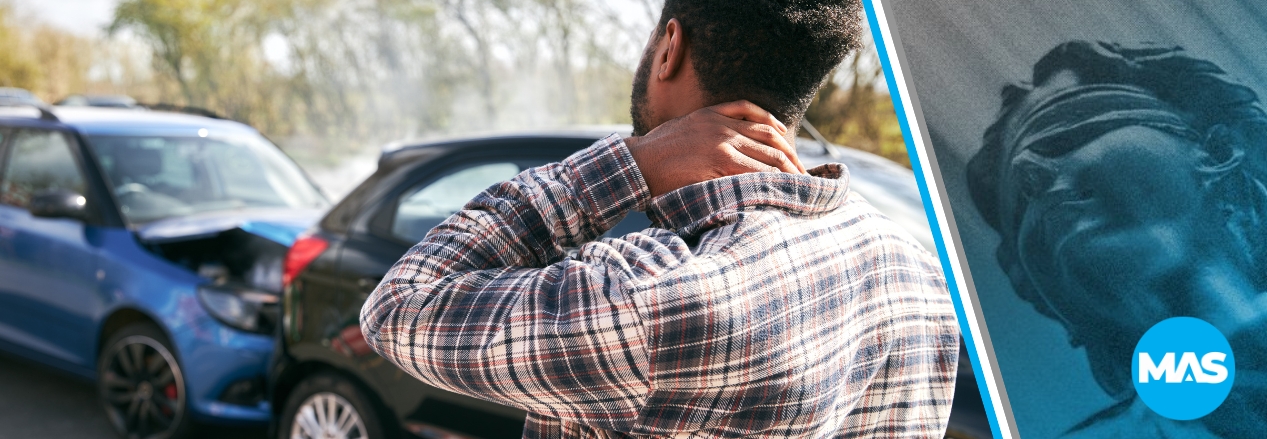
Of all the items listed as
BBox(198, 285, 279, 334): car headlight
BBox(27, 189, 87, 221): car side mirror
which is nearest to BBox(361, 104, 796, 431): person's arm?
BBox(198, 285, 279, 334): car headlight

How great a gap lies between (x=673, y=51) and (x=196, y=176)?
16.2 ft

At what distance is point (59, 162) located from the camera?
5.33 m

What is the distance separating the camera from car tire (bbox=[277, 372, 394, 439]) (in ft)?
11.7

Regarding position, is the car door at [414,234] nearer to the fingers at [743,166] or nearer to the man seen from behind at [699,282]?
the man seen from behind at [699,282]

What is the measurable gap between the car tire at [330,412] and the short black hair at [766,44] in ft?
8.58

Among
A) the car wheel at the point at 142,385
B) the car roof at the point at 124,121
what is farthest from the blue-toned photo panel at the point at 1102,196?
the car roof at the point at 124,121

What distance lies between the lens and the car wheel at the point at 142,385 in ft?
14.7

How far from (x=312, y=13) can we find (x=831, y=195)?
16.0m

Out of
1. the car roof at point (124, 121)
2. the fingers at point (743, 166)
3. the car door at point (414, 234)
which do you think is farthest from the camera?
the car roof at point (124, 121)

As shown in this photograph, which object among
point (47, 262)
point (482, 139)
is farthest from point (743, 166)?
point (47, 262)

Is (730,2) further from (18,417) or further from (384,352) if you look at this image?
(18,417)

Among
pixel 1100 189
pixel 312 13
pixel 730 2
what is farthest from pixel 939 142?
pixel 312 13

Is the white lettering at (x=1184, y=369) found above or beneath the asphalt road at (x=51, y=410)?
above

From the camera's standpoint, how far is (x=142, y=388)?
4.60 metres
